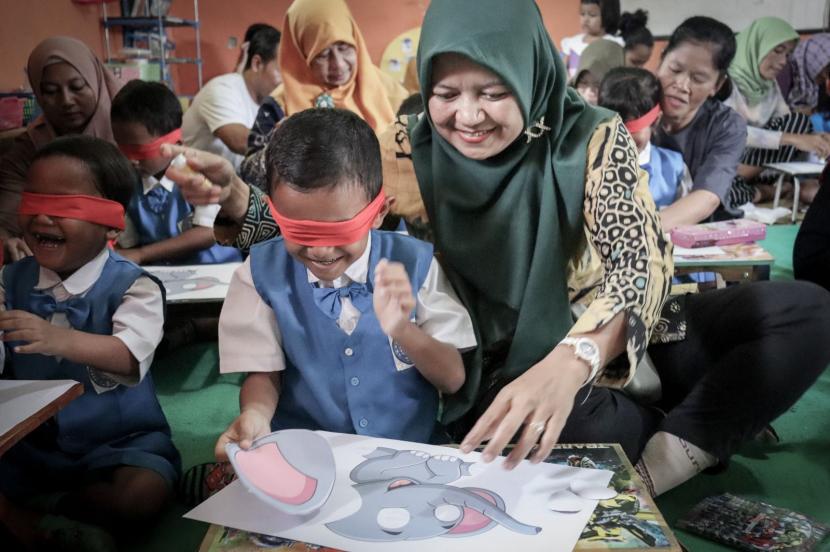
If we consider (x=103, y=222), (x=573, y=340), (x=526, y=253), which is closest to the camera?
(x=573, y=340)

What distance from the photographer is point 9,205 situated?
105 inches

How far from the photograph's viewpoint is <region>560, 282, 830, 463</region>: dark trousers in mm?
1531

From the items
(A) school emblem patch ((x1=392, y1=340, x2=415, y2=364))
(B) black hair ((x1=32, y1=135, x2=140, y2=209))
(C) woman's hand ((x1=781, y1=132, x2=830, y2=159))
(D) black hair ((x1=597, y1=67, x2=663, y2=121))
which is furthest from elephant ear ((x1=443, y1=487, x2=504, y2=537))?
(C) woman's hand ((x1=781, y1=132, x2=830, y2=159))

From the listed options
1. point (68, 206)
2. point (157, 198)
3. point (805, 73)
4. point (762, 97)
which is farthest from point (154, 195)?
point (805, 73)

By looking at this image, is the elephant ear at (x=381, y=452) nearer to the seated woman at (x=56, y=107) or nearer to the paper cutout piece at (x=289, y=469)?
the paper cutout piece at (x=289, y=469)

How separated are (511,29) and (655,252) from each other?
1.51 ft

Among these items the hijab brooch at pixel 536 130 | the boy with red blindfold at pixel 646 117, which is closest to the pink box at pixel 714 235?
the boy with red blindfold at pixel 646 117

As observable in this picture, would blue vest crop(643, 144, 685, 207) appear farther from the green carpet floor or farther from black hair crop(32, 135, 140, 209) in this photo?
black hair crop(32, 135, 140, 209)

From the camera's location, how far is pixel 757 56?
5.48 m

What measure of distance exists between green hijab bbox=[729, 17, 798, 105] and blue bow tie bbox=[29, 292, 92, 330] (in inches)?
198

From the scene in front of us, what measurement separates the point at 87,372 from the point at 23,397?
39 cm

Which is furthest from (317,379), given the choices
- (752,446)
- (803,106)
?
(803,106)

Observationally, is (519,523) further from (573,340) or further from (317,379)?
(317,379)

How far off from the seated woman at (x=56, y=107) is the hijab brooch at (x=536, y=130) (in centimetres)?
181
